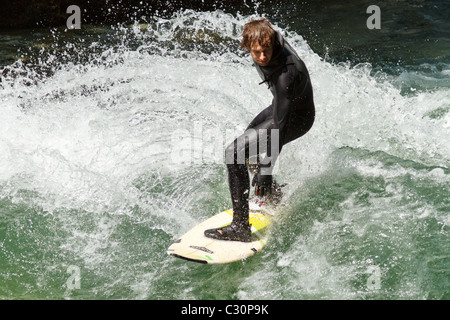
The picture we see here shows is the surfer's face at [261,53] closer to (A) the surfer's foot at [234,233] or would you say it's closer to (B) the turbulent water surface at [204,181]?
(A) the surfer's foot at [234,233]

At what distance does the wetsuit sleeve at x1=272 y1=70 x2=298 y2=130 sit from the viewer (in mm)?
3584

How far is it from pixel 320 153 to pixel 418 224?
1529mm

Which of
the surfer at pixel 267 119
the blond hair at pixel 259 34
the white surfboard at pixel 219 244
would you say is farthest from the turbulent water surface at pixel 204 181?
the blond hair at pixel 259 34

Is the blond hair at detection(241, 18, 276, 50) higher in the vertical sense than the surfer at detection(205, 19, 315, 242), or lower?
higher

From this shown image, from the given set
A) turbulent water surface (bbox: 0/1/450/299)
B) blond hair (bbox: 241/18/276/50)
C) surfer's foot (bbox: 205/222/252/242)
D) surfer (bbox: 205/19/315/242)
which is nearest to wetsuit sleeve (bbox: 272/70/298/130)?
surfer (bbox: 205/19/315/242)

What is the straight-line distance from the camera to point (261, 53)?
3516mm

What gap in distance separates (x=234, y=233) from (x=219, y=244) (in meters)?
0.15

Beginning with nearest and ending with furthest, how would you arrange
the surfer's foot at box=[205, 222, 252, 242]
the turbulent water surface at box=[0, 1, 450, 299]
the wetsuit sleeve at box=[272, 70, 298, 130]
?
the wetsuit sleeve at box=[272, 70, 298, 130], the turbulent water surface at box=[0, 1, 450, 299], the surfer's foot at box=[205, 222, 252, 242]

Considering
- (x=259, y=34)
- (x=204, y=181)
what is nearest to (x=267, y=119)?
(x=259, y=34)

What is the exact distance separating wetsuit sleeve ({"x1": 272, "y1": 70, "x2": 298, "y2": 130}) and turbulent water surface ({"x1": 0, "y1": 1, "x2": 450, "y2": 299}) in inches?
46.1

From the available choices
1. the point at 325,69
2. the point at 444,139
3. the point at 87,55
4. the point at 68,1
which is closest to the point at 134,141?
the point at 325,69

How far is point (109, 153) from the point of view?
5473 millimetres

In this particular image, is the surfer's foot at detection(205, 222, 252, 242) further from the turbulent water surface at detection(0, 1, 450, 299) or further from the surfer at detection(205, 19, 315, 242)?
the turbulent water surface at detection(0, 1, 450, 299)

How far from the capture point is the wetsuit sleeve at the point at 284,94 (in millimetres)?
3584
